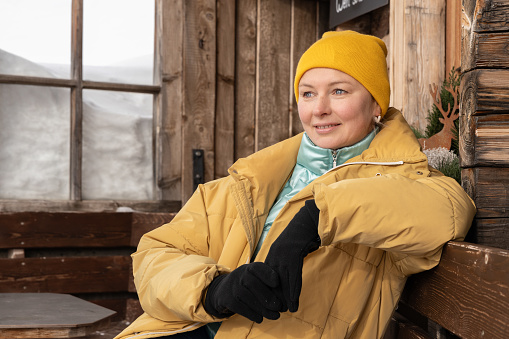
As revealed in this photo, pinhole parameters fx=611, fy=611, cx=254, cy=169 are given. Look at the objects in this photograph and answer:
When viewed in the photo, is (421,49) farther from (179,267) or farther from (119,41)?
(119,41)

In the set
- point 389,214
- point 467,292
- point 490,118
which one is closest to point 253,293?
point 389,214

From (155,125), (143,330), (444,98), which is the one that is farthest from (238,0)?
(143,330)

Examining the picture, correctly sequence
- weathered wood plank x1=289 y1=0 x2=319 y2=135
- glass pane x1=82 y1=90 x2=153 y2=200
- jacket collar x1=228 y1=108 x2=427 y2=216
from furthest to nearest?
weathered wood plank x1=289 y1=0 x2=319 y2=135 < glass pane x1=82 y1=90 x2=153 y2=200 < jacket collar x1=228 y1=108 x2=427 y2=216

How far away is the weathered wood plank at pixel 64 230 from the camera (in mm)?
3479

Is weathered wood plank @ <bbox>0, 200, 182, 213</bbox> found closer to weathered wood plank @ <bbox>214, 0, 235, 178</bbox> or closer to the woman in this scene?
weathered wood plank @ <bbox>214, 0, 235, 178</bbox>

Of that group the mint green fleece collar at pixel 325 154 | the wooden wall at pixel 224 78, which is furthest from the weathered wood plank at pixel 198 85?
the mint green fleece collar at pixel 325 154

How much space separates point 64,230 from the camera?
3.57m

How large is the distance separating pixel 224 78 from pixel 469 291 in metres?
2.91

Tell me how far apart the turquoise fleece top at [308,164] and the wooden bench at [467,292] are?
0.41m

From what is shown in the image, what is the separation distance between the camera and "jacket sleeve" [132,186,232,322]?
1.56 m

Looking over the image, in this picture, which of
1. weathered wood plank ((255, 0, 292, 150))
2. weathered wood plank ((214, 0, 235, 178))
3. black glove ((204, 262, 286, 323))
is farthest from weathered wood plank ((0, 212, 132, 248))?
black glove ((204, 262, 286, 323))

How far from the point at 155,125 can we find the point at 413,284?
102 inches

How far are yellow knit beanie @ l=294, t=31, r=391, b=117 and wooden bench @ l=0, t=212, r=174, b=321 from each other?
1859mm

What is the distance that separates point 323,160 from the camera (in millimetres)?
1852
